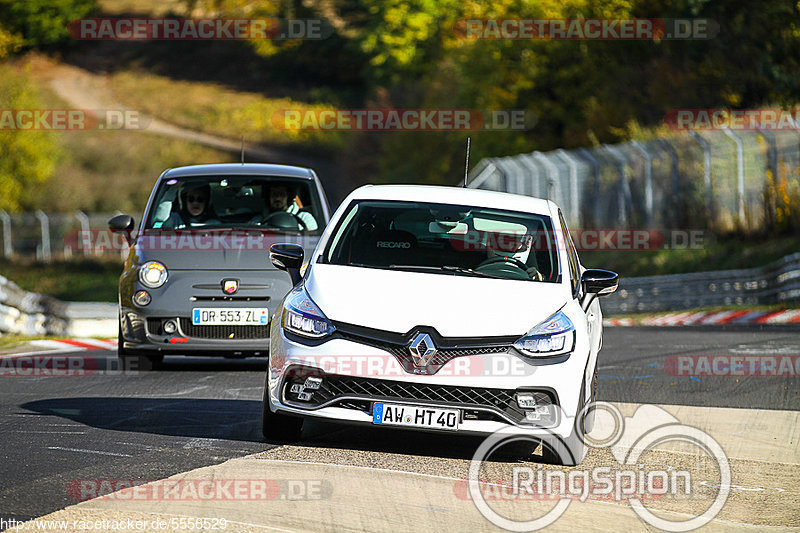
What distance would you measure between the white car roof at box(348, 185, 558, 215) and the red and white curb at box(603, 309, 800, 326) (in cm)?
1245

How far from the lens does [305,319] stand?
7730 mm

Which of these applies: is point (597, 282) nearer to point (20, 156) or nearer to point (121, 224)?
point (121, 224)

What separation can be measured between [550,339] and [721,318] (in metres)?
15.1

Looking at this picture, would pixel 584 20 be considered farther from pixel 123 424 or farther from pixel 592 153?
pixel 123 424

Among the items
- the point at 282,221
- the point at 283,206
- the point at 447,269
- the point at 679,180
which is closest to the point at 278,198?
the point at 283,206

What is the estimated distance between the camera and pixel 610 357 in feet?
48.0

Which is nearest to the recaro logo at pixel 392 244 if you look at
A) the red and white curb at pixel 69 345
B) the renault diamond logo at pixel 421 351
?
the renault diamond logo at pixel 421 351

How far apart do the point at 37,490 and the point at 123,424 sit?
90.2 inches

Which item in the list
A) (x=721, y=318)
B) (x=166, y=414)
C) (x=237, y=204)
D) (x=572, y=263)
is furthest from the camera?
(x=721, y=318)

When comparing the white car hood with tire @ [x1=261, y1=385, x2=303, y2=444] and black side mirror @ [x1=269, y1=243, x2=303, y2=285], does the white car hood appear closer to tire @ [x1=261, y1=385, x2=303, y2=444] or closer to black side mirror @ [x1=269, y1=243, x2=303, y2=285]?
black side mirror @ [x1=269, y1=243, x2=303, y2=285]

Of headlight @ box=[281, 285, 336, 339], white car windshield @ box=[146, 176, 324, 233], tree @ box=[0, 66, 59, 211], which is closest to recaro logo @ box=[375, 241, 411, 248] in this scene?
headlight @ box=[281, 285, 336, 339]

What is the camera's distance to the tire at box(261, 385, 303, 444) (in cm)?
802

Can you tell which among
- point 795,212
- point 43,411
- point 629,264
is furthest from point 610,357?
point 629,264

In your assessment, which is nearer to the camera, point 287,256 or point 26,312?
point 287,256
